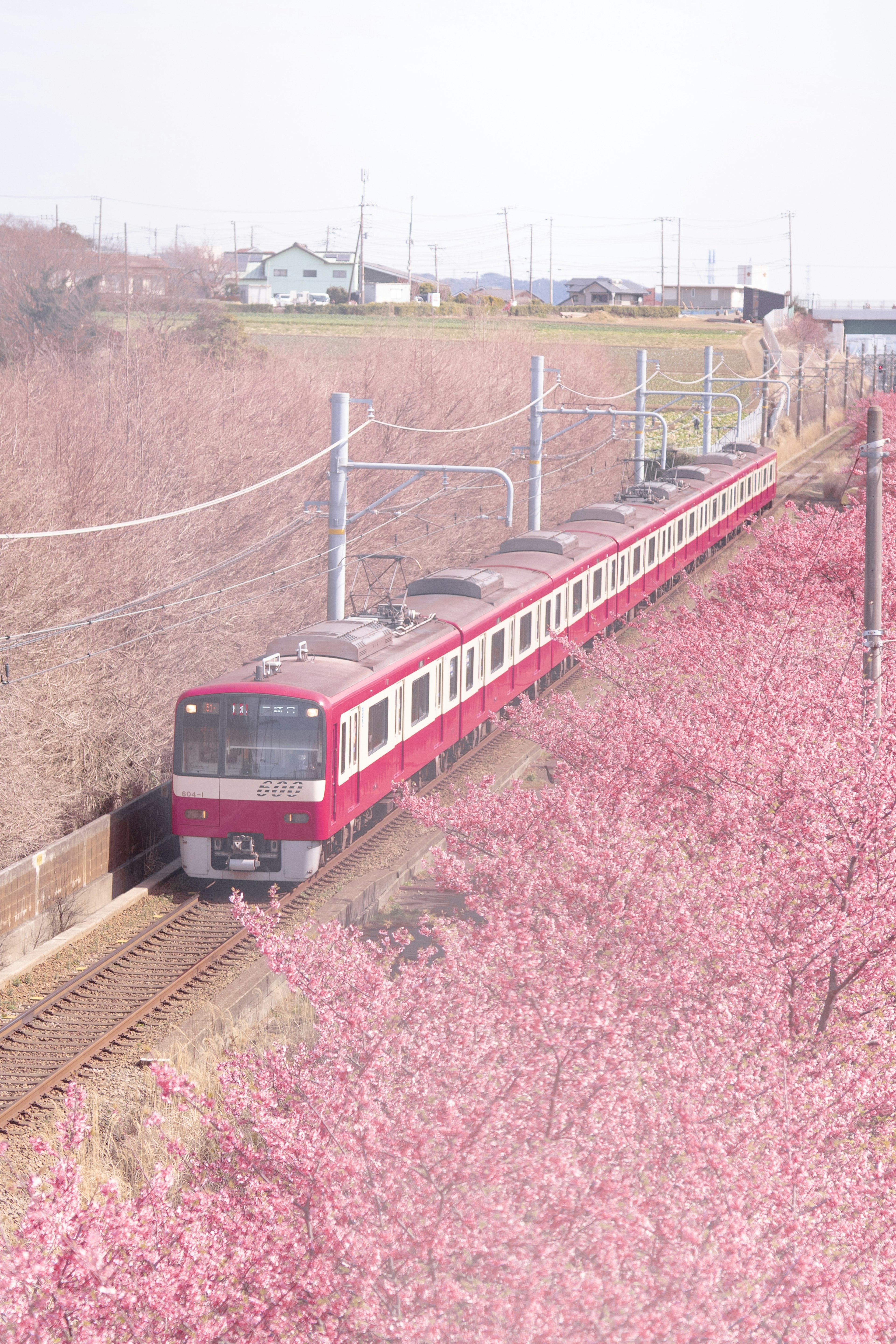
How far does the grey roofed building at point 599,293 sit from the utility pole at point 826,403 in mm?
22059

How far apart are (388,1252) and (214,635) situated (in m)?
18.9

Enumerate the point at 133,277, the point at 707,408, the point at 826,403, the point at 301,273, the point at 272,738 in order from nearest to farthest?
the point at 272,738 < the point at 707,408 < the point at 826,403 < the point at 133,277 < the point at 301,273

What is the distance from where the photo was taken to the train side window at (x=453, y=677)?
17000 mm

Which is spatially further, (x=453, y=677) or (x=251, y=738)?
(x=453, y=677)

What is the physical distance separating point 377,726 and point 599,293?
10251 cm

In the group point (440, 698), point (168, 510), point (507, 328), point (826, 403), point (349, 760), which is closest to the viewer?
point (349, 760)

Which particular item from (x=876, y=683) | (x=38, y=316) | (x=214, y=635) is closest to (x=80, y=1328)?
(x=876, y=683)

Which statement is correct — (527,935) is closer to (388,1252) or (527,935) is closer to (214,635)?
(388,1252)

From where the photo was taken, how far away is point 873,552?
512 inches

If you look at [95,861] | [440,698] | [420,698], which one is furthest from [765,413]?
[95,861]

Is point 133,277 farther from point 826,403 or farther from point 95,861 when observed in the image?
point 95,861

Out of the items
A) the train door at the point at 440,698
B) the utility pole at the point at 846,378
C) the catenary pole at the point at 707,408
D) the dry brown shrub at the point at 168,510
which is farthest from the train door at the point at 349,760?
the utility pole at the point at 846,378

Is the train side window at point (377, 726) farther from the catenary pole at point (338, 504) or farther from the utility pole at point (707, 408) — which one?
the utility pole at point (707, 408)

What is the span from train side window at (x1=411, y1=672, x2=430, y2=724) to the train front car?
7.01 ft
